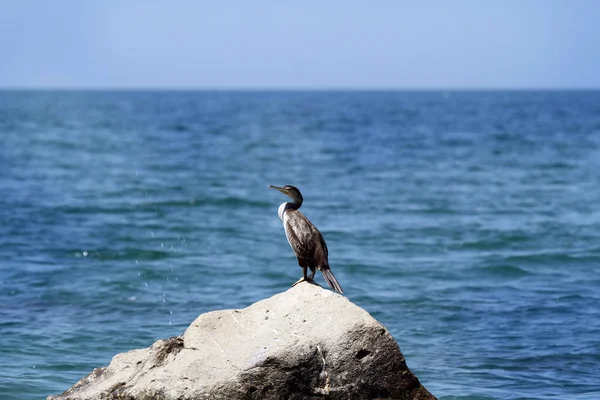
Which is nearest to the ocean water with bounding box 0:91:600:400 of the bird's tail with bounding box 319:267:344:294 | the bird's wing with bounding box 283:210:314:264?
the bird's tail with bounding box 319:267:344:294

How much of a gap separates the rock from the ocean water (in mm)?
2960

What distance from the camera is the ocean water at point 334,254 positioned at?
12203 mm

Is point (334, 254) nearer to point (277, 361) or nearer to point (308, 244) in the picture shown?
point (308, 244)

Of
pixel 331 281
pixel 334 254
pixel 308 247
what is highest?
pixel 308 247

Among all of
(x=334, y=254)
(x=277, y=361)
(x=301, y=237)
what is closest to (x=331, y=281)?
(x=301, y=237)

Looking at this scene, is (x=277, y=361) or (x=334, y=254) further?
(x=334, y=254)

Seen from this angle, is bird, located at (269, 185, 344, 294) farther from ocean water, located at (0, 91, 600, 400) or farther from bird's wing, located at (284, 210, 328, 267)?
ocean water, located at (0, 91, 600, 400)

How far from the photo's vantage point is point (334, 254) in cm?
1936

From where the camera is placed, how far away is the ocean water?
40.0 feet

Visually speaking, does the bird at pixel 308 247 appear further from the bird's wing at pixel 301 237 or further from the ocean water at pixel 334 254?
the ocean water at pixel 334 254

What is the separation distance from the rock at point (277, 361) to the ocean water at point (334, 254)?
2.96 m

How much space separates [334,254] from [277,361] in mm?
12033

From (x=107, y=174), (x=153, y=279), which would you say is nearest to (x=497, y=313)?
(x=153, y=279)

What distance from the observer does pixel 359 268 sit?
17984 millimetres
